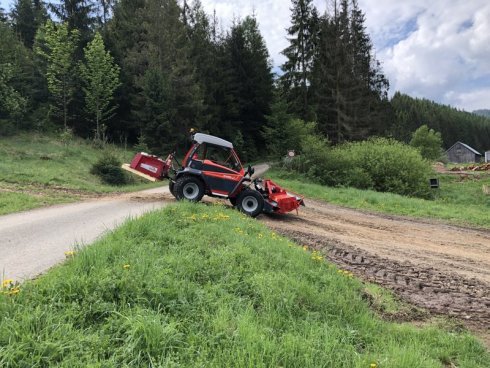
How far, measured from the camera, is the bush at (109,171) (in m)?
19.3

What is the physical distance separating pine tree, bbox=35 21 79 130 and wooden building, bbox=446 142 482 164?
106 metres

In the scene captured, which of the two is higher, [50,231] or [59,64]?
[59,64]

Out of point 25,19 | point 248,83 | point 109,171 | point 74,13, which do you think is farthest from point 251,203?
point 25,19

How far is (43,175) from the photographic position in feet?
54.9

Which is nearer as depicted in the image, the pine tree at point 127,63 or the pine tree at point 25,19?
the pine tree at point 127,63

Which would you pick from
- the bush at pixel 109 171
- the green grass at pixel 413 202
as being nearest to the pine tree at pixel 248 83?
the green grass at pixel 413 202

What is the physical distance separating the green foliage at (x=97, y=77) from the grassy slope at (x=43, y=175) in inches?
228

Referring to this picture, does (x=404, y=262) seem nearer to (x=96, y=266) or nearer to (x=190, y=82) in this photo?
(x=96, y=266)

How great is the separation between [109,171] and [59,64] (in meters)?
14.7

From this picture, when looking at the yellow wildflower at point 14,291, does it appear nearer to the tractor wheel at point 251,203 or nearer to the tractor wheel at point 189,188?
the tractor wheel at point 189,188

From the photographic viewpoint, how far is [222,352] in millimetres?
3410

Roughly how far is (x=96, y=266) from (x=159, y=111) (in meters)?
27.9

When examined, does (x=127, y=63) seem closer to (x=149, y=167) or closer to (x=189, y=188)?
(x=149, y=167)

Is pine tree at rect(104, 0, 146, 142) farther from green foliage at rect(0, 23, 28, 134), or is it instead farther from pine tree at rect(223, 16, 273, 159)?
pine tree at rect(223, 16, 273, 159)
